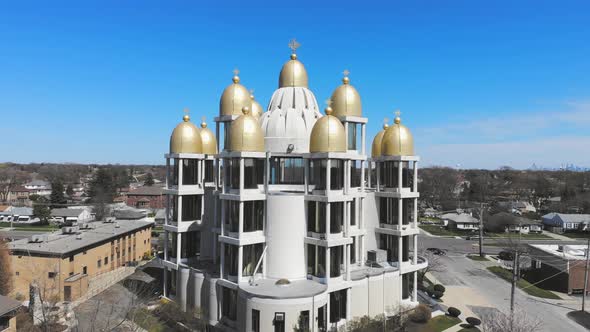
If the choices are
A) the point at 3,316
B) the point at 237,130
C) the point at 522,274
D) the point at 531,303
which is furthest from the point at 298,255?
the point at 522,274

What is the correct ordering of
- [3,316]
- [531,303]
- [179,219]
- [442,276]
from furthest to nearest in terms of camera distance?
[442,276], [531,303], [179,219], [3,316]

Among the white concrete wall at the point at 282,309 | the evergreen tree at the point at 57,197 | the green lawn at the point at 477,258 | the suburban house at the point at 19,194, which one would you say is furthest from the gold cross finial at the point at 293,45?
the suburban house at the point at 19,194

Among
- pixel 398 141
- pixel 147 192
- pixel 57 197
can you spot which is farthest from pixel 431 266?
pixel 57 197

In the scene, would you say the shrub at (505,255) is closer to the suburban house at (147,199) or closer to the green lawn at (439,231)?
the green lawn at (439,231)

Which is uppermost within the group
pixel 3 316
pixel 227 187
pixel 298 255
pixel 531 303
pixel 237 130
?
pixel 237 130

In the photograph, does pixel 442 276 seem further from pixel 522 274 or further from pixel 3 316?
pixel 3 316

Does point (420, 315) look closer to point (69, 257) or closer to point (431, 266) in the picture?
point (431, 266)
